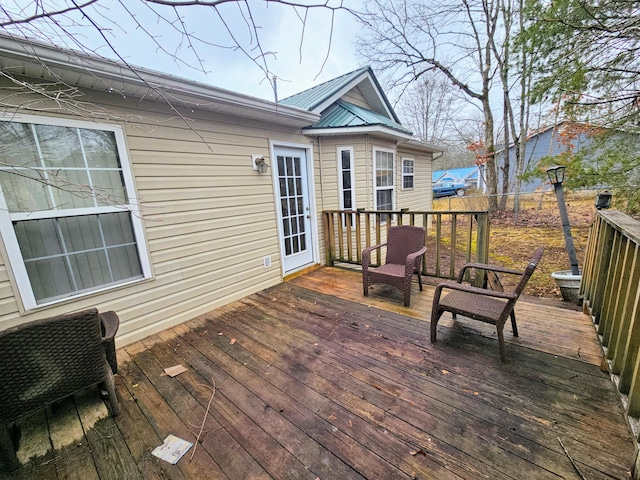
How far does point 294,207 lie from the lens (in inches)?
177

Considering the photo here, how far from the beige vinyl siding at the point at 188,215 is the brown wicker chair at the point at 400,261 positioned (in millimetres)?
1576

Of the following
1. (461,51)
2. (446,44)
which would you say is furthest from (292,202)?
(461,51)

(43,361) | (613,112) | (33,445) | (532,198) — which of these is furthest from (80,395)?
(532,198)

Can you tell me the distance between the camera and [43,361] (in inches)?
60.8

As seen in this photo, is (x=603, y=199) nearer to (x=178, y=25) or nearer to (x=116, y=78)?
(x=178, y=25)

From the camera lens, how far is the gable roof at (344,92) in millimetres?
4709

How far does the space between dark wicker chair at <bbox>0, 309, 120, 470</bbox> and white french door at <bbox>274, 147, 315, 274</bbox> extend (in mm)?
2787

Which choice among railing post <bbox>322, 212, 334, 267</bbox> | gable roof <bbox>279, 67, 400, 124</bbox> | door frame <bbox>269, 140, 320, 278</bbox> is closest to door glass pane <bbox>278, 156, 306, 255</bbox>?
door frame <bbox>269, 140, 320, 278</bbox>

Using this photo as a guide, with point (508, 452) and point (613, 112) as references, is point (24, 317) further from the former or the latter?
point (613, 112)

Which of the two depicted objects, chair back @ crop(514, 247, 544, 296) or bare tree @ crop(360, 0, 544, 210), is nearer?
chair back @ crop(514, 247, 544, 296)

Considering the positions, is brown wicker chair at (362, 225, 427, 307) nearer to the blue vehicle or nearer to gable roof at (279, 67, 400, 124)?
gable roof at (279, 67, 400, 124)

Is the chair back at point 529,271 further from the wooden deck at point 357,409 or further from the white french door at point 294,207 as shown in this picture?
Answer: the white french door at point 294,207

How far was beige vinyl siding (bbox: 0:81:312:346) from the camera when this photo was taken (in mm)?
2650

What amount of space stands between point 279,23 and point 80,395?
308 centimetres
